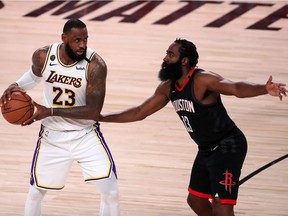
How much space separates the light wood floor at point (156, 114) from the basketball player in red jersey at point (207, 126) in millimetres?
1447

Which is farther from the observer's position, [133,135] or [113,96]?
[113,96]

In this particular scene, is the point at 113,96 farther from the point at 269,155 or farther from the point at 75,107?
the point at 75,107

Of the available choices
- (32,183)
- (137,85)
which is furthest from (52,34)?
(32,183)

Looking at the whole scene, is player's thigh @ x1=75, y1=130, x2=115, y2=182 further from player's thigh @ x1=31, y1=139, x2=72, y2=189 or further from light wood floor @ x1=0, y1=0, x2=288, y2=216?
light wood floor @ x1=0, y1=0, x2=288, y2=216

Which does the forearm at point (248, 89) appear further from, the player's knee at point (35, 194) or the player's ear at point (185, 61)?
the player's knee at point (35, 194)

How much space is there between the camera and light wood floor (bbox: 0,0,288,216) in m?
8.62

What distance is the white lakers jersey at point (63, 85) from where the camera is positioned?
6.98 metres

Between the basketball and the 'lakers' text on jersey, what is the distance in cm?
118

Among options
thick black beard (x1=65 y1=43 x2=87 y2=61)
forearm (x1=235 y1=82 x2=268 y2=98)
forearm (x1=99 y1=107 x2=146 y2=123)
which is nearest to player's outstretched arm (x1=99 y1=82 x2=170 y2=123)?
forearm (x1=99 y1=107 x2=146 y2=123)

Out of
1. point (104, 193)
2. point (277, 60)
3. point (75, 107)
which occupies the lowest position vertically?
point (277, 60)

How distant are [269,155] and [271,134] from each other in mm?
869

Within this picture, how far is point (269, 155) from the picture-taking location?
985 cm

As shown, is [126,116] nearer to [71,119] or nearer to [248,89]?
[71,119]

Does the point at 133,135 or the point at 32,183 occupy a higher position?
the point at 32,183
